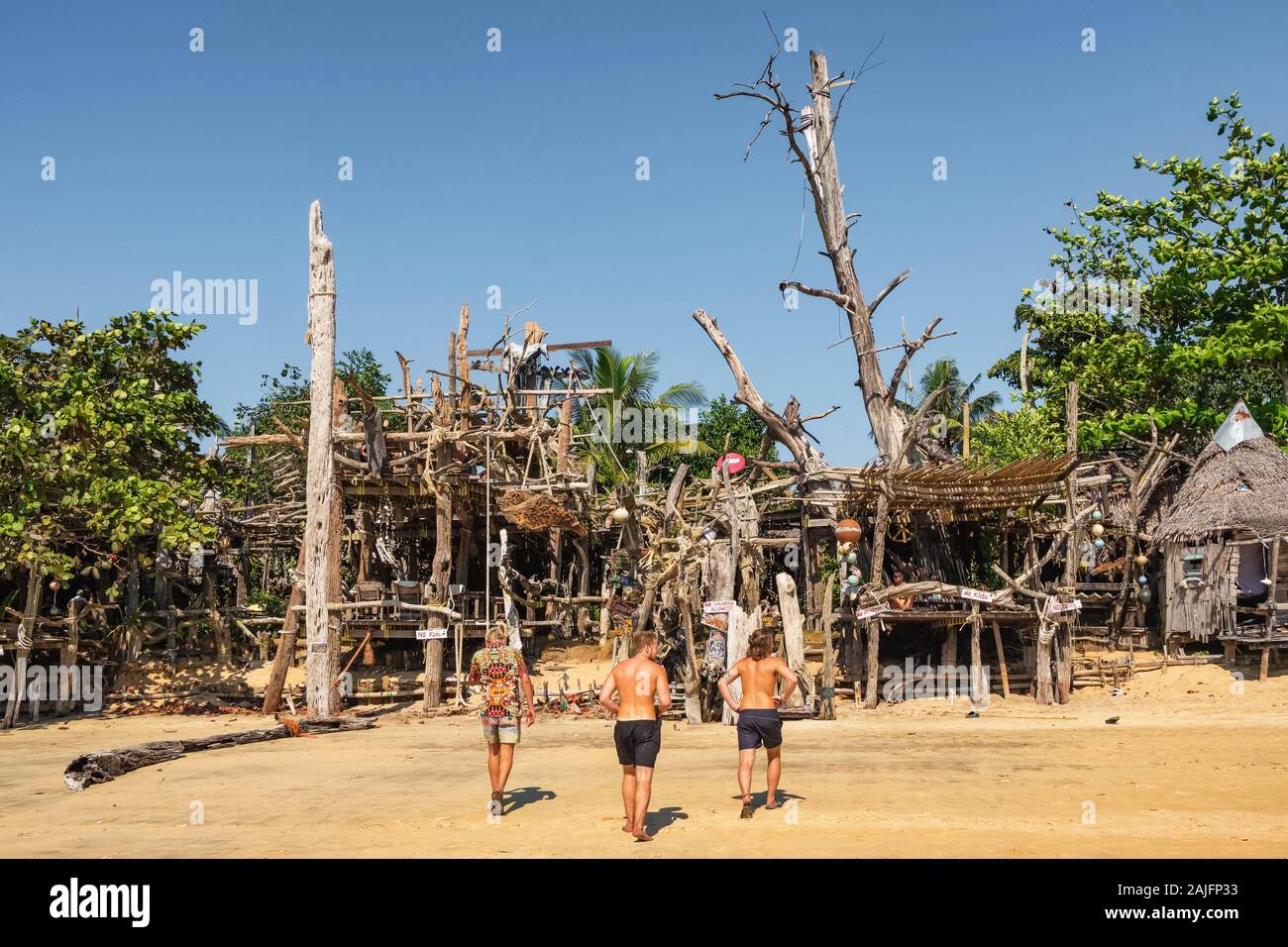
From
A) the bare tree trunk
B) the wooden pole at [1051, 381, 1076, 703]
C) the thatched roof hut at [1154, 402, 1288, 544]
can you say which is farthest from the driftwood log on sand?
the thatched roof hut at [1154, 402, 1288, 544]

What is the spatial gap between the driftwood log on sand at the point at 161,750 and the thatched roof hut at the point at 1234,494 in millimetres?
16288

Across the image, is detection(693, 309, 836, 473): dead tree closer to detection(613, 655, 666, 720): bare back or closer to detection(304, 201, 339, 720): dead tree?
detection(304, 201, 339, 720): dead tree

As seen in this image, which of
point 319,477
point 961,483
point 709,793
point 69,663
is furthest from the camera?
point 69,663

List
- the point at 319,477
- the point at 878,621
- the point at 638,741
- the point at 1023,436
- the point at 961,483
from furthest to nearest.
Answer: the point at 1023,436
the point at 961,483
the point at 878,621
the point at 319,477
the point at 638,741

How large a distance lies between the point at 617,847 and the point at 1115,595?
20993mm

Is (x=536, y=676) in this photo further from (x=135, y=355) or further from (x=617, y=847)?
(x=617, y=847)

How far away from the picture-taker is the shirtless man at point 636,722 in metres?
8.41

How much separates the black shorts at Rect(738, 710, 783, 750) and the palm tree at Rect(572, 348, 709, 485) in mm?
22054

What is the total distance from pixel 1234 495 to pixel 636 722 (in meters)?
18.0

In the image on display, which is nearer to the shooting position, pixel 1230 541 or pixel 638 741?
pixel 638 741

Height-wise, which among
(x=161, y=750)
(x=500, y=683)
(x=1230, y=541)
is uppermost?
(x=1230, y=541)

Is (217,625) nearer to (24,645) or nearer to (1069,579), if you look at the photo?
(24,645)

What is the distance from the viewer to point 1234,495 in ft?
72.6

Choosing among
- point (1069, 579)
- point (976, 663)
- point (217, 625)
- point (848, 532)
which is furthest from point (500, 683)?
point (1069, 579)
